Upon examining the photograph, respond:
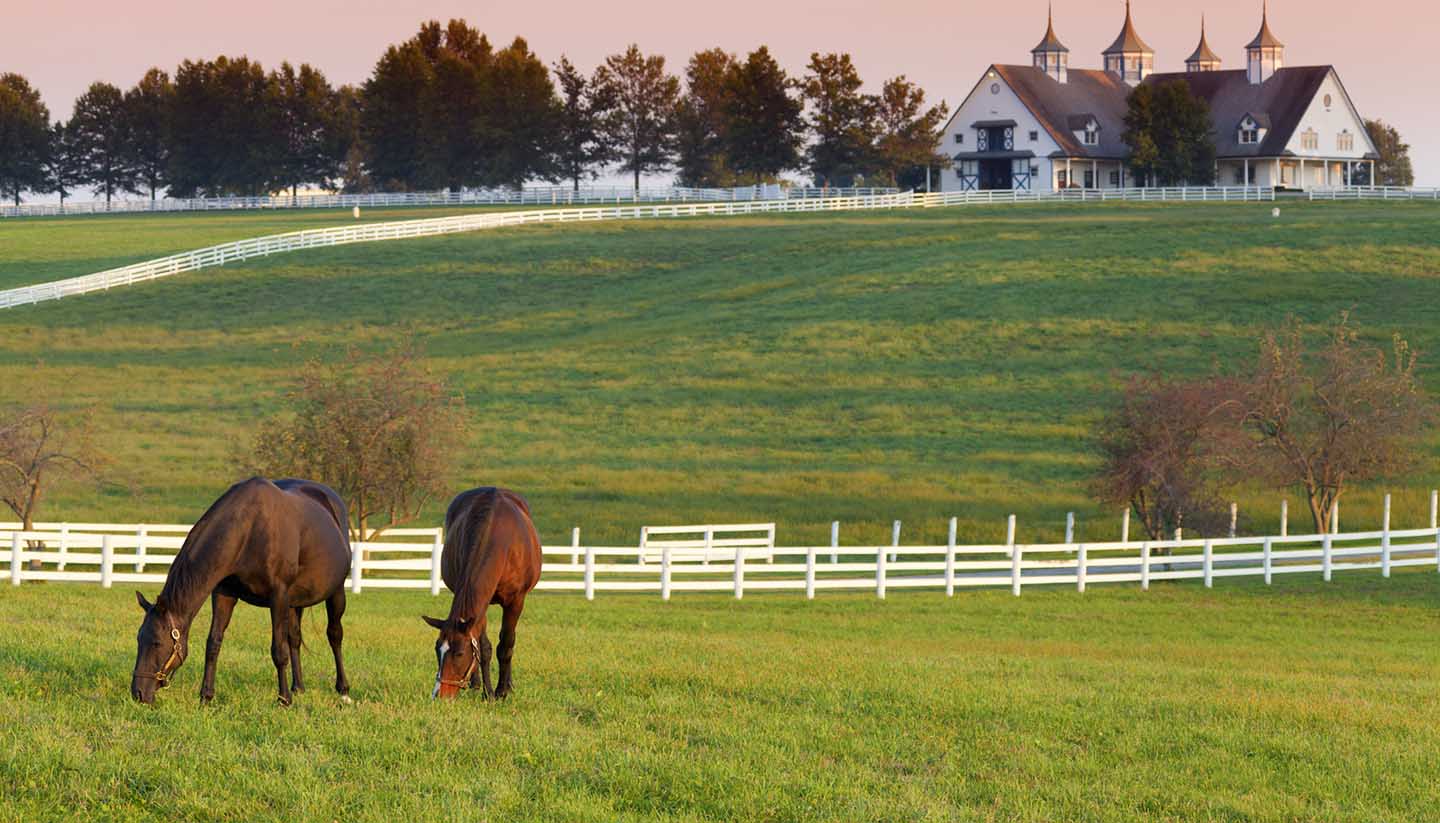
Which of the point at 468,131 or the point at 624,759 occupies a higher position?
the point at 468,131

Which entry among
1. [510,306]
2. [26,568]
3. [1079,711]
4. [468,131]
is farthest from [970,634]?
[468,131]

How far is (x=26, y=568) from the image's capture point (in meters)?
25.7

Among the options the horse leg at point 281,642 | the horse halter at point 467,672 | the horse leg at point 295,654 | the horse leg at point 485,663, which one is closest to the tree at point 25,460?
the horse leg at point 295,654

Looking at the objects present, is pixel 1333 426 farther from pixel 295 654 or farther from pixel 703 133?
pixel 703 133

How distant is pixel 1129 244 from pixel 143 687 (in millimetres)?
61891

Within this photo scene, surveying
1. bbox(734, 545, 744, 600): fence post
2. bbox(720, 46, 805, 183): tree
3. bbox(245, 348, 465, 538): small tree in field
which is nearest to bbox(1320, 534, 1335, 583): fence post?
bbox(734, 545, 744, 600): fence post

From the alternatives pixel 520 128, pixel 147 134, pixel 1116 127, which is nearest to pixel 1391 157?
pixel 1116 127

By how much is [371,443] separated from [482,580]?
17542 millimetres

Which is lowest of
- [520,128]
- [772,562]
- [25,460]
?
[772,562]

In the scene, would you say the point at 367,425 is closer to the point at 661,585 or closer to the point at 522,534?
the point at 661,585

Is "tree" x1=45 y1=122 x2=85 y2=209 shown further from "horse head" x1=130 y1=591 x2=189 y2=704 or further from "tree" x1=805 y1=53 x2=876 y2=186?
"horse head" x1=130 y1=591 x2=189 y2=704

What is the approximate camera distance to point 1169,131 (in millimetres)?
99875

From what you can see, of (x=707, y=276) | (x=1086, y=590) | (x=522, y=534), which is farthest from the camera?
(x=707, y=276)

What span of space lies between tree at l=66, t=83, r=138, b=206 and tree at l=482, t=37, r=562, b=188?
35.6 meters
